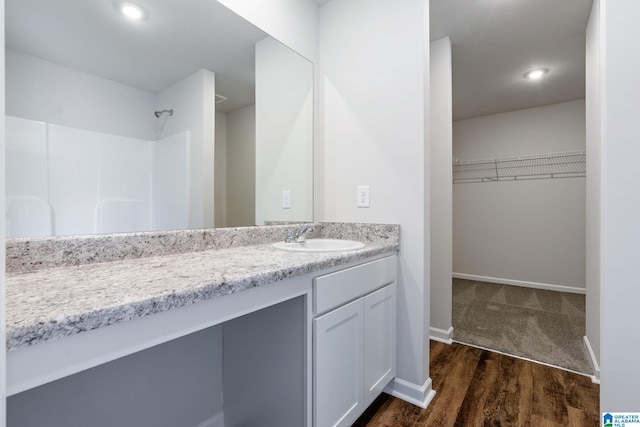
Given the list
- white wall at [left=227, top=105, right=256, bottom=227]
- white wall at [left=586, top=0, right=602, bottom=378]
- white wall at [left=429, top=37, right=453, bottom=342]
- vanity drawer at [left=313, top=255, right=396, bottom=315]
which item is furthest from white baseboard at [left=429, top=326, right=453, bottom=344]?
white wall at [left=227, top=105, right=256, bottom=227]

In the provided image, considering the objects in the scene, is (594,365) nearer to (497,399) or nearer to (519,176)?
(497,399)

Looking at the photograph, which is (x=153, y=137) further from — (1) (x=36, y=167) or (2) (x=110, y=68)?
(1) (x=36, y=167)

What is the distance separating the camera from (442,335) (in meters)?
2.24

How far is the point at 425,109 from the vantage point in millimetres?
1496

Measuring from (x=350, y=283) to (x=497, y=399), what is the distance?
3.71 feet

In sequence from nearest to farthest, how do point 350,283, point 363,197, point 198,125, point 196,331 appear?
point 196,331 < point 350,283 < point 198,125 < point 363,197

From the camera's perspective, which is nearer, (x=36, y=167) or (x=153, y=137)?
(x=36, y=167)

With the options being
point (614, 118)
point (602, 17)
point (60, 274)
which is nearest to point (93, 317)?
point (60, 274)

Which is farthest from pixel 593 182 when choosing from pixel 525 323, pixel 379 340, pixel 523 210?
pixel 523 210

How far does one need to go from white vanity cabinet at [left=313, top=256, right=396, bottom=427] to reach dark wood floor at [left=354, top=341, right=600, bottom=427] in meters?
0.19

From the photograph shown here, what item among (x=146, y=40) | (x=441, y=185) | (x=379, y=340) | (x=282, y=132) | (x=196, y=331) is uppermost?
(x=146, y=40)

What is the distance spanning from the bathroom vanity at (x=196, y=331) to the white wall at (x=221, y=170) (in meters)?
0.11

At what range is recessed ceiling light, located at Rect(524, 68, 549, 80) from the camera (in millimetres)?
2732

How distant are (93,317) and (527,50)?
10.6 ft
